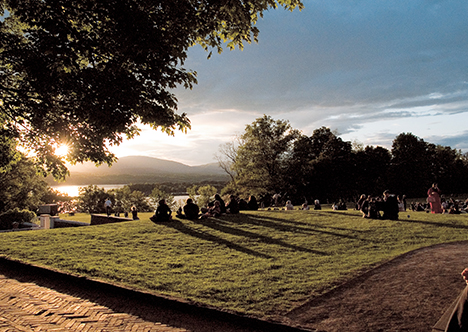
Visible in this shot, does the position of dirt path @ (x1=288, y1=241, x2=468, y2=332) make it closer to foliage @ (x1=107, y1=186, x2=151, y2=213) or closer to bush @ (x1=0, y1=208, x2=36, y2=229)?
bush @ (x1=0, y1=208, x2=36, y2=229)

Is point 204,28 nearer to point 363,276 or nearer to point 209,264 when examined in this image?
point 209,264

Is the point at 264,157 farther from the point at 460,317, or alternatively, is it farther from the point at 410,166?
the point at 460,317

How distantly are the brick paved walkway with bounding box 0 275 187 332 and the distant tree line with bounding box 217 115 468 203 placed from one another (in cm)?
4236

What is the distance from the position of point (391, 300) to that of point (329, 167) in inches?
2033

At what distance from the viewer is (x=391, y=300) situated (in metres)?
6.04

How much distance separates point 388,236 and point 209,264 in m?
8.35

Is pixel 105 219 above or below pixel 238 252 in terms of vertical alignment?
below

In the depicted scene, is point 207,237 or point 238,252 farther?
point 207,237

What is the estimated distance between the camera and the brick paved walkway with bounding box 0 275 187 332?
5.29 meters

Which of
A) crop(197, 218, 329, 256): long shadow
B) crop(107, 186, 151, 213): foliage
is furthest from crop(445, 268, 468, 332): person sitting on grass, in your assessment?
crop(107, 186, 151, 213): foliage

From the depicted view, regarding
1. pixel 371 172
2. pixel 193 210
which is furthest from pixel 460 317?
pixel 371 172

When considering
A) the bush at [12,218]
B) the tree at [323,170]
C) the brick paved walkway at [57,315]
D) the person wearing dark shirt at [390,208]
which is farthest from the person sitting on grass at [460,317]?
the tree at [323,170]

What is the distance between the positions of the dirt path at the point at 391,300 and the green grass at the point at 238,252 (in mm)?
477

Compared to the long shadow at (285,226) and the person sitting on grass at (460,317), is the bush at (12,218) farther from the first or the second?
the person sitting on grass at (460,317)
